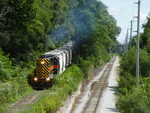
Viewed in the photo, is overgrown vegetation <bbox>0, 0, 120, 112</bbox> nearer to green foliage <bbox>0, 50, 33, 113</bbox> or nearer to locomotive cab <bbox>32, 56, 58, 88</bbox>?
green foliage <bbox>0, 50, 33, 113</bbox>

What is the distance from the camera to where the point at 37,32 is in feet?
111

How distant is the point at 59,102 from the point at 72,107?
6.10 metres

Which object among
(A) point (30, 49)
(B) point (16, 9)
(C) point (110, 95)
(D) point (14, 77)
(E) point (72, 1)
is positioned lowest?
(C) point (110, 95)

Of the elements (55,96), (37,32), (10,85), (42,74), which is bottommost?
(55,96)

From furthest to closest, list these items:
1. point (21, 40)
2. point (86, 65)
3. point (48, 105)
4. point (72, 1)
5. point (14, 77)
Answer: point (72, 1)
point (86, 65)
point (21, 40)
point (14, 77)
point (48, 105)

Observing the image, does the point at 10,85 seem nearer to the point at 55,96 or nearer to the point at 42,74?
the point at 55,96

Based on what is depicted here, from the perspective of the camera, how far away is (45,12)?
Result: 3466 cm

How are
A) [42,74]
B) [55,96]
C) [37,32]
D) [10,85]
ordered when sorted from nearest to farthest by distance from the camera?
[10,85]
[55,96]
[42,74]
[37,32]

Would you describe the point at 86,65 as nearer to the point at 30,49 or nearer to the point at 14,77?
the point at 30,49

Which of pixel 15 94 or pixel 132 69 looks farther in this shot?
pixel 132 69

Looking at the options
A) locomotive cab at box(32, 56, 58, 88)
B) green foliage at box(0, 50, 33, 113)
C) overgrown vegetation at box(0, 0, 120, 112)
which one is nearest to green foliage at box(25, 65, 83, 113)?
locomotive cab at box(32, 56, 58, 88)

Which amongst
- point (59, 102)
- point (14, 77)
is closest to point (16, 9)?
point (14, 77)

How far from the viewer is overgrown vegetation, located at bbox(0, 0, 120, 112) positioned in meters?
25.8

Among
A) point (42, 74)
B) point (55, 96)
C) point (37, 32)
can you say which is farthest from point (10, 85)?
point (37, 32)
